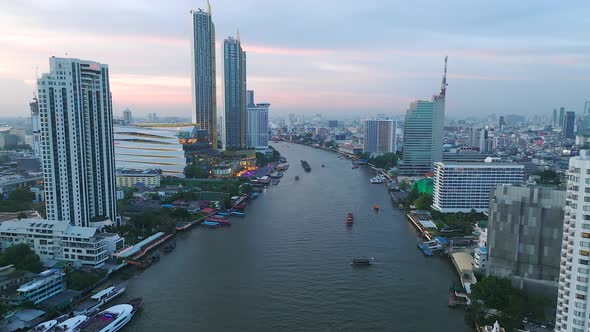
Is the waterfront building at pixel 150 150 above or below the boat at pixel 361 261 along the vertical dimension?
above

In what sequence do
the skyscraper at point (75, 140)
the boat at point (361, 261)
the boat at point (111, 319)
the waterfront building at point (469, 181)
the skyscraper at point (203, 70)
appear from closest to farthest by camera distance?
the boat at point (111, 319)
the boat at point (361, 261)
the skyscraper at point (75, 140)
the waterfront building at point (469, 181)
the skyscraper at point (203, 70)

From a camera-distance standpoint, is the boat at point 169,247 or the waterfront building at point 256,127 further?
the waterfront building at point 256,127

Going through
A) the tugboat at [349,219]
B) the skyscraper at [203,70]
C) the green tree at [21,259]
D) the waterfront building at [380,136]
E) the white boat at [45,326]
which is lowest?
the white boat at [45,326]

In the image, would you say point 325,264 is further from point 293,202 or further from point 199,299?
point 293,202

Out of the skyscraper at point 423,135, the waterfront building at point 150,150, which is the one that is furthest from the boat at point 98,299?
the skyscraper at point 423,135

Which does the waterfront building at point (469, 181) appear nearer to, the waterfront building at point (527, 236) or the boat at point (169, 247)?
the waterfront building at point (527, 236)

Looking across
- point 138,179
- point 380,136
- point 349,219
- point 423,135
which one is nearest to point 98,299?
point 349,219

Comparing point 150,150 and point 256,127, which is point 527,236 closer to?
point 150,150
